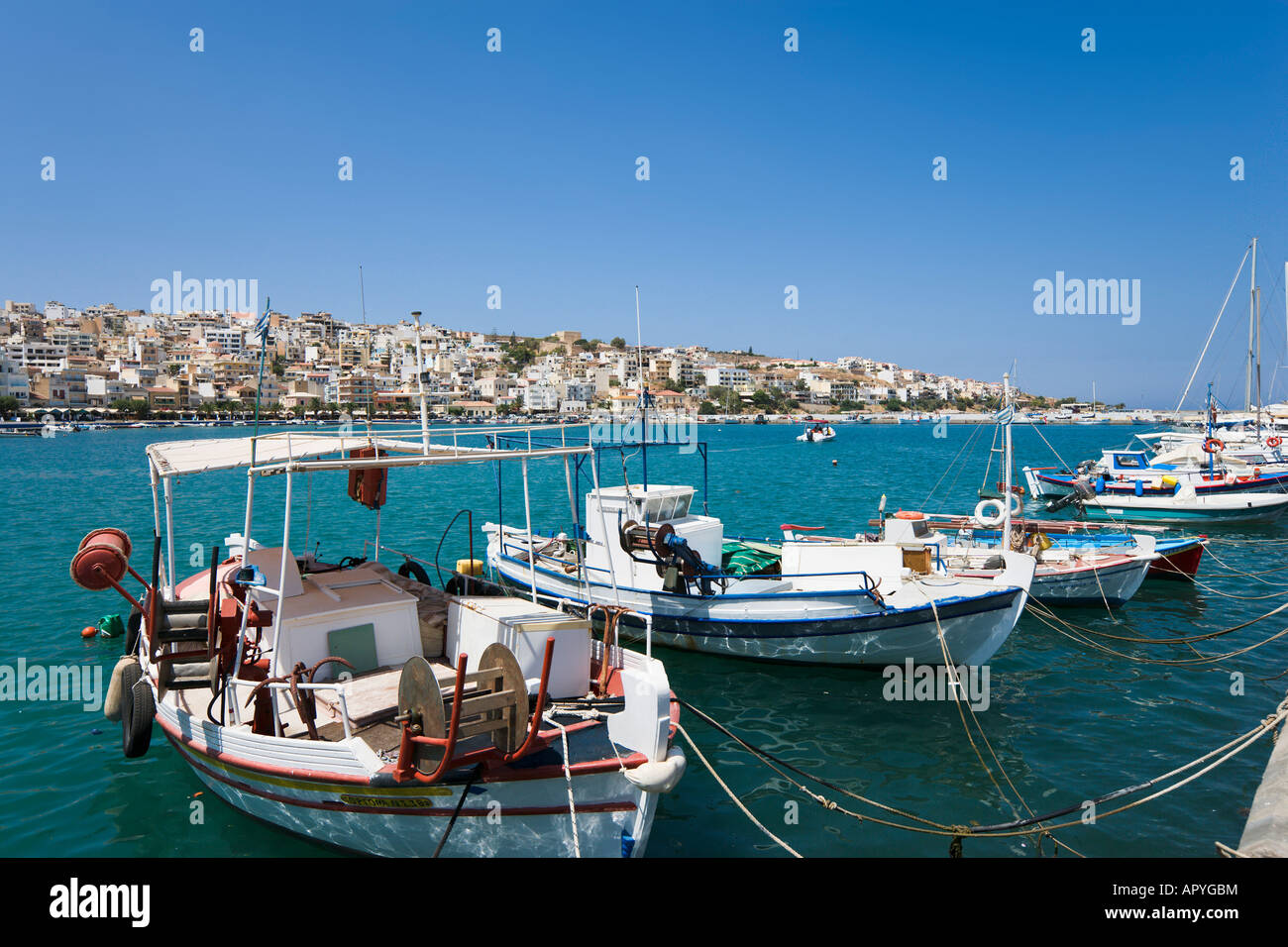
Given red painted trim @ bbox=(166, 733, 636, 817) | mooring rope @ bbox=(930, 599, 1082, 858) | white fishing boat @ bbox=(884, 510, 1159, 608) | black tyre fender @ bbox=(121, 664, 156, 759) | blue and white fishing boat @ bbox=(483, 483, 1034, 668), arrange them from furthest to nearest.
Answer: white fishing boat @ bbox=(884, 510, 1159, 608) → blue and white fishing boat @ bbox=(483, 483, 1034, 668) → mooring rope @ bbox=(930, 599, 1082, 858) → black tyre fender @ bbox=(121, 664, 156, 759) → red painted trim @ bbox=(166, 733, 636, 817)

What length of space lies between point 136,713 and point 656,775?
21.2 ft

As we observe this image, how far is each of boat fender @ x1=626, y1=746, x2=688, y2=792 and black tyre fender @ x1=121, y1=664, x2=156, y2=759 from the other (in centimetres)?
613

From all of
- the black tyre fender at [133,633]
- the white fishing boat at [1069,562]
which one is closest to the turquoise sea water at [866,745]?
the white fishing boat at [1069,562]

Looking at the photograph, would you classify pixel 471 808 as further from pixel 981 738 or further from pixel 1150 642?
pixel 1150 642

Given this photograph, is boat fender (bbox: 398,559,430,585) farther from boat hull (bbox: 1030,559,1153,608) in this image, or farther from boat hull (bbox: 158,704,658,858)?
boat hull (bbox: 1030,559,1153,608)

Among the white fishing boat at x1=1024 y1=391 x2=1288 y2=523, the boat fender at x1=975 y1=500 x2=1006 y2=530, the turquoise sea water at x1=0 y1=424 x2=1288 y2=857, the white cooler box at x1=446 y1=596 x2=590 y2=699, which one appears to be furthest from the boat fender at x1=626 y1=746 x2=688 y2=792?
the white fishing boat at x1=1024 y1=391 x2=1288 y2=523

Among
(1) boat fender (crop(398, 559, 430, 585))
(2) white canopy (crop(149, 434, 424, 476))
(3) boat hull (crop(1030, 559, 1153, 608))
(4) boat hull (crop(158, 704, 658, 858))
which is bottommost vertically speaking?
(3) boat hull (crop(1030, 559, 1153, 608))

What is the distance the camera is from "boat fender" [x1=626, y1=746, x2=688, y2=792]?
20.6 ft

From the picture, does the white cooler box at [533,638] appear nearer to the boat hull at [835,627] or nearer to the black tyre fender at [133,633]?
the boat hull at [835,627]

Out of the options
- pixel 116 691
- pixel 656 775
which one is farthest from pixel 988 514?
pixel 116 691

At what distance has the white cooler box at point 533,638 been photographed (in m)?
7.79

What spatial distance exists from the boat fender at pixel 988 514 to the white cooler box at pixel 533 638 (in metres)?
15.2

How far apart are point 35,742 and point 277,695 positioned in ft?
17.3

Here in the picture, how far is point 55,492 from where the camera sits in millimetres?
40031
